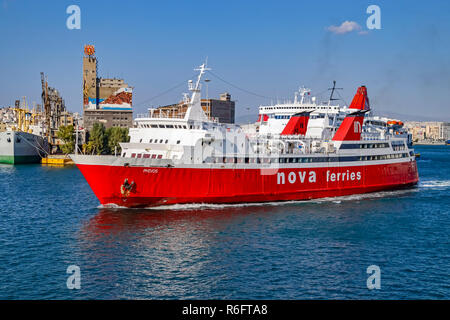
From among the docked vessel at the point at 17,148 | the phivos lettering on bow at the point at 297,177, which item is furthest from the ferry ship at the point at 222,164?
the docked vessel at the point at 17,148

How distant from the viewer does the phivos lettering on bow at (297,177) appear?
3142 cm

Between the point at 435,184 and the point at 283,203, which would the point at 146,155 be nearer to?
the point at 283,203

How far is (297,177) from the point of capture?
32.3 meters

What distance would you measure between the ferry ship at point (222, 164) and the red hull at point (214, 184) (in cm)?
6

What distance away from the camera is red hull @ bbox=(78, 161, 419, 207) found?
88.1ft

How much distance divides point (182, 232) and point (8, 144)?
63.1 meters

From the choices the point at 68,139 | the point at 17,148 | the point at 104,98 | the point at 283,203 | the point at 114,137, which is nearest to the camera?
the point at 283,203

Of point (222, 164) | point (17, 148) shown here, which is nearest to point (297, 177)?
point (222, 164)

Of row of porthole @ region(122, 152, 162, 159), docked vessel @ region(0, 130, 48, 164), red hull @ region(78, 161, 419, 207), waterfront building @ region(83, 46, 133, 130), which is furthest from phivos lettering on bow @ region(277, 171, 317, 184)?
waterfront building @ region(83, 46, 133, 130)

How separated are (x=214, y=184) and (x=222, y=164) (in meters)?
1.49

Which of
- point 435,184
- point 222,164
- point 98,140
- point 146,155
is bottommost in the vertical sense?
point 435,184

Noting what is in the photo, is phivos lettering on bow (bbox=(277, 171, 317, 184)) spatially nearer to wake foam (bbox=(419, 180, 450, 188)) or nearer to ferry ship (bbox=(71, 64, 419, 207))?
ferry ship (bbox=(71, 64, 419, 207))

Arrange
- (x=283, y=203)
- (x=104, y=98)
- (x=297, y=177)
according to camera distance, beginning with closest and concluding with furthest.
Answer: (x=283, y=203)
(x=297, y=177)
(x=104, y=98)

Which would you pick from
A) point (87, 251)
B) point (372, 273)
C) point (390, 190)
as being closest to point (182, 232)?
point (87, 251)
